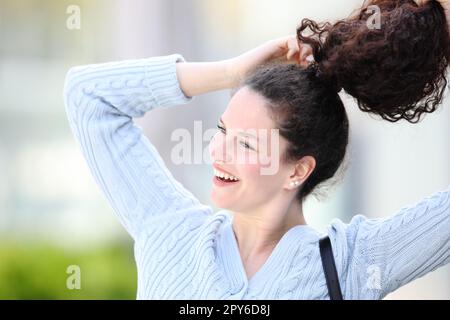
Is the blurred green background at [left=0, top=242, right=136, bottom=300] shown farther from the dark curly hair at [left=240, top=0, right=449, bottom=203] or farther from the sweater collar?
the dark curly hair at [left=240, top=0, right=449, bottom=203]

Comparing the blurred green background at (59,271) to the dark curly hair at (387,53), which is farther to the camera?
the blurred green background at (59,271)

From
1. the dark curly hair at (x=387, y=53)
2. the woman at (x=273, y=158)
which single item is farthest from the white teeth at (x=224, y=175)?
the dark curly hair at (x=387, y=53)

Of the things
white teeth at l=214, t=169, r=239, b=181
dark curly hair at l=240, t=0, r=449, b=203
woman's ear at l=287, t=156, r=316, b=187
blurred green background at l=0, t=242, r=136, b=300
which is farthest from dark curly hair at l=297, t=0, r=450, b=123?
blurred green background at l=0, t=242, r=136, b=300

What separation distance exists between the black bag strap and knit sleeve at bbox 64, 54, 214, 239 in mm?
236

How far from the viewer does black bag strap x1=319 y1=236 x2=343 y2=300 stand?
1169mm

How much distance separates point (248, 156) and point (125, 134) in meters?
0.24

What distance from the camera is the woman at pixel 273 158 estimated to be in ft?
3.91

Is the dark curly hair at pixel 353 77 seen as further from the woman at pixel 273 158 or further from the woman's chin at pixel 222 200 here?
the woman's chin at pixel 222 200

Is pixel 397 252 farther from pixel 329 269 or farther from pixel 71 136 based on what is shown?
pixel 71 136

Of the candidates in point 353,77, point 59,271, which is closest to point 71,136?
point 59,271

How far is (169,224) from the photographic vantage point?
127 centimetres

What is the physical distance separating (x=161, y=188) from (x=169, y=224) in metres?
0.07

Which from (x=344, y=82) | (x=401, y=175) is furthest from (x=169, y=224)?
(x=401, y=175)

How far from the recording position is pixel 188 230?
128cm
